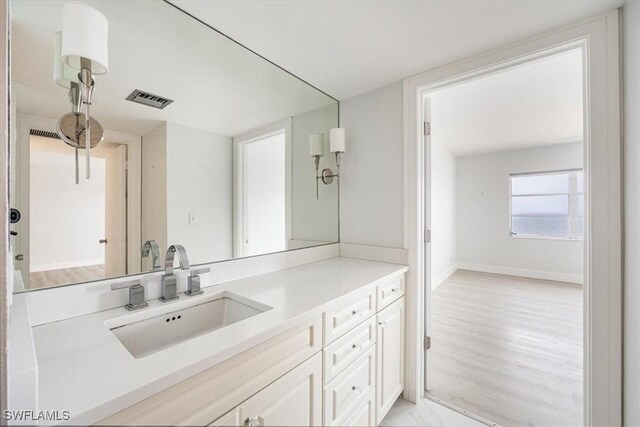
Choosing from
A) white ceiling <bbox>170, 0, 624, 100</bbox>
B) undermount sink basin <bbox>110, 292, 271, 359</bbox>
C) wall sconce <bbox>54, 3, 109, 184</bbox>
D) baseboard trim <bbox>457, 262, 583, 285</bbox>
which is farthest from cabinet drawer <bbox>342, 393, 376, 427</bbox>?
baseboard trim <bbox>457, 262, 583, 285</bbox>

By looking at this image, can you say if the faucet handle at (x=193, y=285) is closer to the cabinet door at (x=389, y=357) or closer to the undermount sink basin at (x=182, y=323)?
the undermount sink basin at (x=182, y=323)

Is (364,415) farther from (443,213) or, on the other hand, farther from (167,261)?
(443,213)

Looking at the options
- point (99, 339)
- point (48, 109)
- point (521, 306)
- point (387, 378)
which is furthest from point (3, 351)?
point (521, 306)

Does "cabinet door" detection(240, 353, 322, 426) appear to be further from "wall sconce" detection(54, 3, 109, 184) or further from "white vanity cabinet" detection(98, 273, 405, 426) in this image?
"wall sconce" detection(54, 3, 109, 184)

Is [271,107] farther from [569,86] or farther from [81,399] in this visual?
[569,86]

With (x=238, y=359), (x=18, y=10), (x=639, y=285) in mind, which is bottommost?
(x=238, y=359)

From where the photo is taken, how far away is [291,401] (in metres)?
0.85

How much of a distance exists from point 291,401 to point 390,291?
2.85 ft

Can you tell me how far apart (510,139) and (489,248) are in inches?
80.1

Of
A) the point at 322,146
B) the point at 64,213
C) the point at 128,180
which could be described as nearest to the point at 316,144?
the point at 322,146

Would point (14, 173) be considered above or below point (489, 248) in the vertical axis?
above

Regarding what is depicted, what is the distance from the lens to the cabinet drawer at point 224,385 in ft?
1.84

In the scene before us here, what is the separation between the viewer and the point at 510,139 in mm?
3979

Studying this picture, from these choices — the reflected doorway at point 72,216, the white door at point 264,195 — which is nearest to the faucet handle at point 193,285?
→ the reflected doorway at point 72,216
